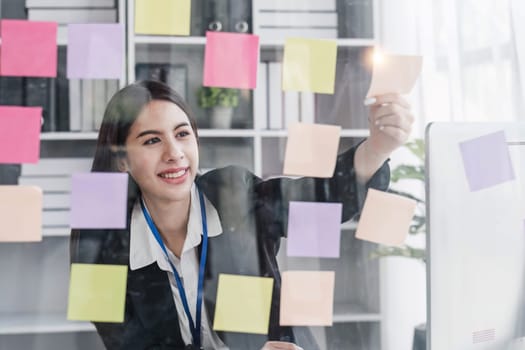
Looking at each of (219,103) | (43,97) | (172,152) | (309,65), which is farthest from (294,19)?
(43,97)

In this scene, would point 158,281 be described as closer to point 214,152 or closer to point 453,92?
point 214,152

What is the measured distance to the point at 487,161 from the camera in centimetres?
104

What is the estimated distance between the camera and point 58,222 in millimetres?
946

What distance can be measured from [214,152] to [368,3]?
41cm

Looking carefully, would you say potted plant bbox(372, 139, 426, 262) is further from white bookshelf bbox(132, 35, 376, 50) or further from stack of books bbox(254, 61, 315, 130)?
white bookshelf bbox(132, 35, 376, 50)

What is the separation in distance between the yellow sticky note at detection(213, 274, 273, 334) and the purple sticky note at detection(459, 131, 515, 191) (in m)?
0.39

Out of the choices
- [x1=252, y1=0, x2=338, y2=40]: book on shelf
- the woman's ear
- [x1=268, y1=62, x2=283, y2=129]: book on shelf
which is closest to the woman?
the woman's ear

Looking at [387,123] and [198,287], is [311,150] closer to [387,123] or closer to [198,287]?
[387,123]

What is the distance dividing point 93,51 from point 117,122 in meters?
0.12

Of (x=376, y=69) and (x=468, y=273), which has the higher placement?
(x=376, y=69)

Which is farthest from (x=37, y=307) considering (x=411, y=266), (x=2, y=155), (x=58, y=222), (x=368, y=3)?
(x=368, y=3)

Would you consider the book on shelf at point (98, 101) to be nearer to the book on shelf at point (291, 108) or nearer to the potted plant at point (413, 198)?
the book on shelf at point (291, 108)

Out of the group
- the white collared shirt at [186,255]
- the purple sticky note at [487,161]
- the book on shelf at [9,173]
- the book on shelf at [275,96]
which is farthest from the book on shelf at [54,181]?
the purple sticky note at [487,161]

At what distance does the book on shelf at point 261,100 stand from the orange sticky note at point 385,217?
0.23 metres
